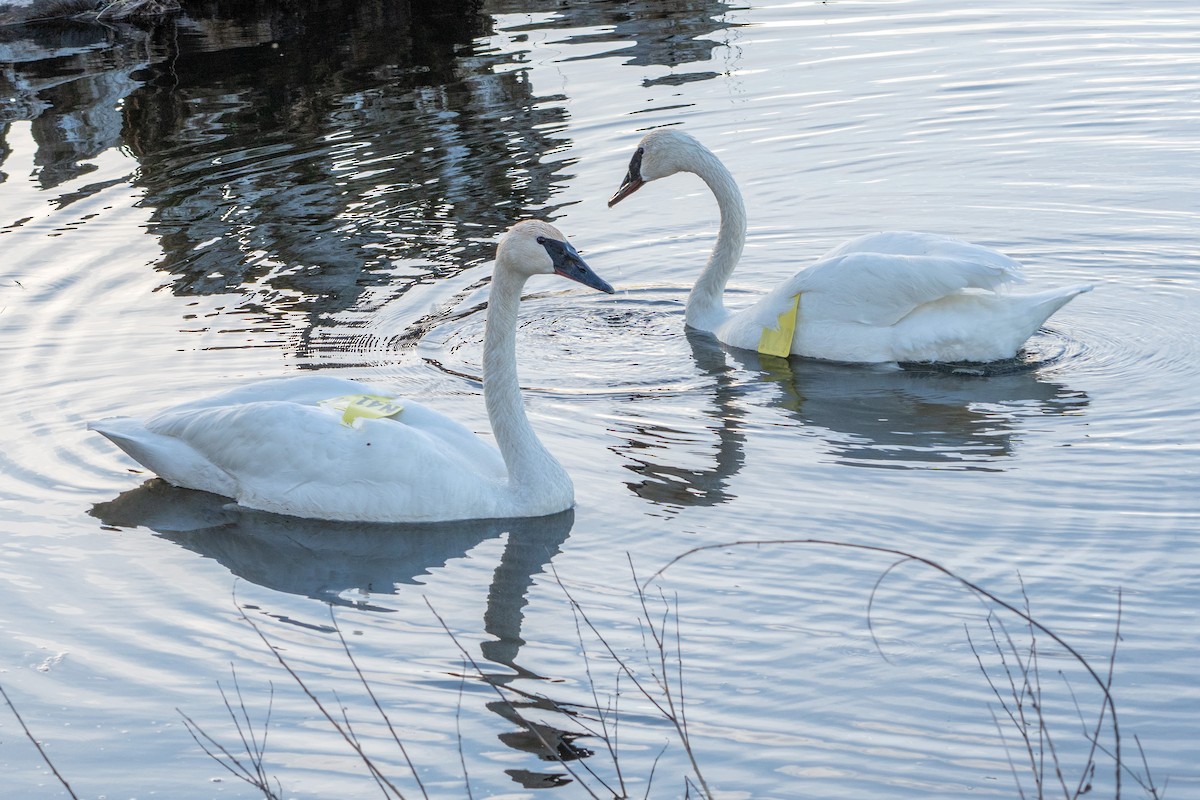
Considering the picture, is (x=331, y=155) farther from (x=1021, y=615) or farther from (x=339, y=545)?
(x=1021, y=615)

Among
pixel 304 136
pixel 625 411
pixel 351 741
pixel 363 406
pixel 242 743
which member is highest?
pixel 304 136

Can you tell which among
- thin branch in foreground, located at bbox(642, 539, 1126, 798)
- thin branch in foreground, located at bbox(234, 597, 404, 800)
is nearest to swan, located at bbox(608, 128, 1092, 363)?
thin branch in foreground, located at bbox(642, 539, 1126, 798)

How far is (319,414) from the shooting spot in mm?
6625

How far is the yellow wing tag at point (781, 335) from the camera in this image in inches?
330

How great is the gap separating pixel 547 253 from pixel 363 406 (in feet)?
3.74

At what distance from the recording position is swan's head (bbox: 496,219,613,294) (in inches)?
246

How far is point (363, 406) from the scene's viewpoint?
22.0ft

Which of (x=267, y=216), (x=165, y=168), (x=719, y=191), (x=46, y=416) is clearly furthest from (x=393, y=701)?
(x=165, y=168)

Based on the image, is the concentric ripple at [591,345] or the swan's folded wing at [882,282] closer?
the swan's folded wing at [882,282]

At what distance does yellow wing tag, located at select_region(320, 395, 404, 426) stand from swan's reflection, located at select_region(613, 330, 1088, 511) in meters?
1.13

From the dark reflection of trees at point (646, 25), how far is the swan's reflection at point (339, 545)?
8810 mm

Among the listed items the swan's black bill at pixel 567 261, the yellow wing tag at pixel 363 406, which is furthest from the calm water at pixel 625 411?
the swan's black bill at pixel 567 261

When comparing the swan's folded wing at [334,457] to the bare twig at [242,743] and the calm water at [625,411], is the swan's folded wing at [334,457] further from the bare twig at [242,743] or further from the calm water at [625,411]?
the bare twig at [242,743]

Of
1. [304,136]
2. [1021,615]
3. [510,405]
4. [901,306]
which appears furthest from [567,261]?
[304,136]
